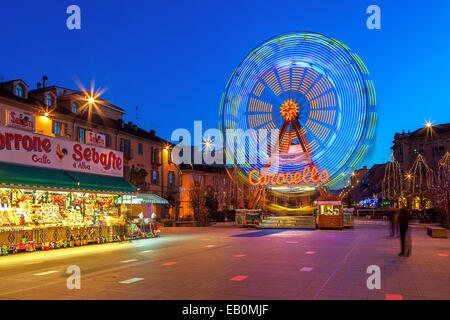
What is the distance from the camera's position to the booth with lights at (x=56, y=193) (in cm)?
1622

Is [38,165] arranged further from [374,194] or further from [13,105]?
[374,194]

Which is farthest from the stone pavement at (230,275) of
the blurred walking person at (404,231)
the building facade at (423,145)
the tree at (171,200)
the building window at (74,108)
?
the building facade at (423,145)

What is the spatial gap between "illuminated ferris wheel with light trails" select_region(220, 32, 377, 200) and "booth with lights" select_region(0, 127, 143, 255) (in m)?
15.1

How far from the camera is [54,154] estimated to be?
1862cm

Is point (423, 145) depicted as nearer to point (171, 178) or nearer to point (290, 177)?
point (171, 178)

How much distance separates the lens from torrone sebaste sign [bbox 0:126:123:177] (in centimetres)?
1655

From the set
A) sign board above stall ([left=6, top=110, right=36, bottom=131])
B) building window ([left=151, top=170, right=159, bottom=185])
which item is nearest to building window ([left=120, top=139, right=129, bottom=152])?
building window ([left=151, top=170, right=159, bottom=185])

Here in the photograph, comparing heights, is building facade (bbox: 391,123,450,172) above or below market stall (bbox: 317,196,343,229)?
above

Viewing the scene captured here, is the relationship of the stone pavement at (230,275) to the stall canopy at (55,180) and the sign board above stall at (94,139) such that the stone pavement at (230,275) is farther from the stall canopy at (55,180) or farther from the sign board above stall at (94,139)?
the sign board above stall at (94,139)

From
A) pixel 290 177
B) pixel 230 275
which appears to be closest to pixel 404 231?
pixel 230 275

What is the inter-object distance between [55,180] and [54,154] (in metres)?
1.71

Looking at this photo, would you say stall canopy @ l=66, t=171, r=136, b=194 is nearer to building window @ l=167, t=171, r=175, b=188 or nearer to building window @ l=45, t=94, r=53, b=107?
building window @ l=45, t=94, r=53, b=107

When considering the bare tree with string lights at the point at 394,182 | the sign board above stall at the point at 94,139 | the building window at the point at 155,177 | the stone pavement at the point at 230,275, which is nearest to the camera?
the stone pavement at the point at 230,275

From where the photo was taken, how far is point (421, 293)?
307 inches
